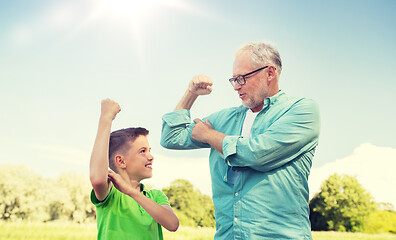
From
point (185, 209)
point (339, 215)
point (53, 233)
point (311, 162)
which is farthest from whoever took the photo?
point (339, 215)

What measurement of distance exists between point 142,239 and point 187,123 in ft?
4.45

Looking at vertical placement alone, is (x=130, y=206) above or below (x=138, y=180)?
below

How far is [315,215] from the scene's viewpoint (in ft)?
104

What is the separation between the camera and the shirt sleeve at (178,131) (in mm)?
4086

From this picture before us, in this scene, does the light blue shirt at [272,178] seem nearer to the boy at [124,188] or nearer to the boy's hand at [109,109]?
the boy at [124,188]

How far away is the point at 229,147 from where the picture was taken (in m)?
3.32

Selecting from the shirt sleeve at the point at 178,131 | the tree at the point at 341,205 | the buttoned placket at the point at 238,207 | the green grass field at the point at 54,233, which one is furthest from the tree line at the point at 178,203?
the buttoned placket at the point at 238,207

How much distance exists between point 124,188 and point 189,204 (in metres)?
25.6

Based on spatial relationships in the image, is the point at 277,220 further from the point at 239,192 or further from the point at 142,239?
the point at 142,239

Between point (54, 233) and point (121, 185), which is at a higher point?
point (121, 185)

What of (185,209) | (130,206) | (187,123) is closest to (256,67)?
(187,123)

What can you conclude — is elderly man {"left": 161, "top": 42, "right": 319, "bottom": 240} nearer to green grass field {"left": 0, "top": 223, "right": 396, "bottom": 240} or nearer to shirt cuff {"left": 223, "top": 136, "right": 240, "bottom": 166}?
shirt cuff {"left": 223, "top": 136, "right": 240, "bottom": 166}

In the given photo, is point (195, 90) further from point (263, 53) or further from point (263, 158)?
point (263, 158)

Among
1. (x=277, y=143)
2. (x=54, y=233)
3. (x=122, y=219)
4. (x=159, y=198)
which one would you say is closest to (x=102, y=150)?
(x=122, y=219)
